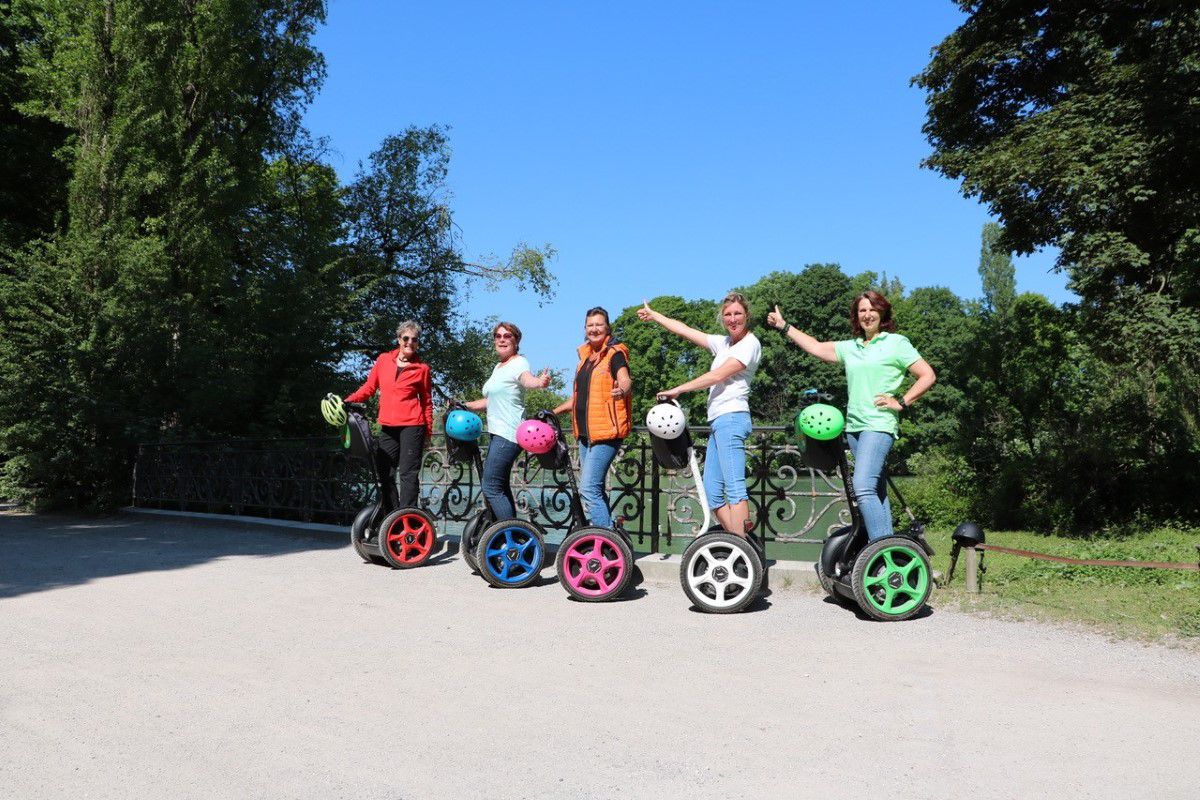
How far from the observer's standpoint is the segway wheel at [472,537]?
7.61 m

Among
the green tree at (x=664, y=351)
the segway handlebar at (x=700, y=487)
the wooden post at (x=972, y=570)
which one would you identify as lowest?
the wooden post at (x=972, y=570)

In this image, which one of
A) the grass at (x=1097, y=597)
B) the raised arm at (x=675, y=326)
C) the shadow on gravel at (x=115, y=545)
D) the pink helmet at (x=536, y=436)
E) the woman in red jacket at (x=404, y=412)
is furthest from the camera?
the shadow on gravel at (x=115, y=545)

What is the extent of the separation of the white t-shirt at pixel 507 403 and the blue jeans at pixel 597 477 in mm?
886

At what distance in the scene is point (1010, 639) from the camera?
5.32 metres

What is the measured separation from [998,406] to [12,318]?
19000 millimetres

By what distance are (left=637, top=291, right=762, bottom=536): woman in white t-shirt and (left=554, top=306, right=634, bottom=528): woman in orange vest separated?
40cm

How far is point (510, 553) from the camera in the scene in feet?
23.2

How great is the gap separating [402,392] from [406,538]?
1.26 m

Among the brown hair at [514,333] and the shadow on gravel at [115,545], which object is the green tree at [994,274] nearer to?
the shadow on gravel at [115,545]

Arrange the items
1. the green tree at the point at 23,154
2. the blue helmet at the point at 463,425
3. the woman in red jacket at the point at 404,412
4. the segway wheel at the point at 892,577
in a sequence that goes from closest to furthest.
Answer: the segway wheel at the point at 892,577, the blue helmet at the point at 463,425, the woman in red jacket at the point at 404,412, the green tree at the point at 23,154

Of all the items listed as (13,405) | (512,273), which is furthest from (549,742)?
(512,273)

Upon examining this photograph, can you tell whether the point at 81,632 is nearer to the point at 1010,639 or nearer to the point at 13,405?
the point at 1010,639

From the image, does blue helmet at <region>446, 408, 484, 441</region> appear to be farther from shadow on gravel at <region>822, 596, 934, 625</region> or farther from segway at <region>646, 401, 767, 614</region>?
shadow on gravel at <region>822, 596, 934, 625</region>

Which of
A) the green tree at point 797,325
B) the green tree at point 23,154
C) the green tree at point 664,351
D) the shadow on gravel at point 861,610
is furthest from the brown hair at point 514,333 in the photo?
→ the green tree at point 664,351
